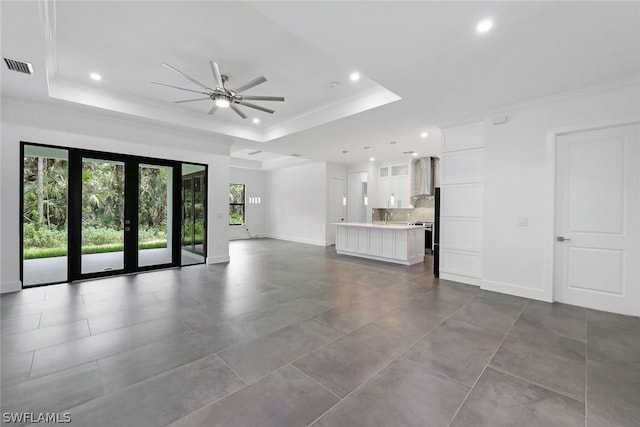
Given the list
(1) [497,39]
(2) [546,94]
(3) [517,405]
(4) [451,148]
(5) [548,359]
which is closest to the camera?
(3) [517,405]

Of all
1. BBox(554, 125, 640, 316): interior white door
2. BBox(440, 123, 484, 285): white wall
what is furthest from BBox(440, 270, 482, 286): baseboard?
BBox(554, 125, 640, 316): interior white door

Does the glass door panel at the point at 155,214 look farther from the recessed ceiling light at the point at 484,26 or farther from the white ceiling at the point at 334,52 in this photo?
the recessed ceiling light at the point at 484,26

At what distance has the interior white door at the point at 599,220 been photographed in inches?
137

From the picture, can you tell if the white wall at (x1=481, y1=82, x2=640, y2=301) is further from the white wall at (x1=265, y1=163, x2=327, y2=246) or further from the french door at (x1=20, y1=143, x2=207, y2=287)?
the french door at (x1=20, y1=143, x2=207, y2=287)

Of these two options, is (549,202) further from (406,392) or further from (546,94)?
(406,392)

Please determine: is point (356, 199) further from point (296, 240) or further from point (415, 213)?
point (296, 240)

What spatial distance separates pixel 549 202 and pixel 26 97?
7.92 m

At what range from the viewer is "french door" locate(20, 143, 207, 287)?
4621mm

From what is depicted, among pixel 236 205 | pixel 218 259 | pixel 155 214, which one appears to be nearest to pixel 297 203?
pixel 236 205

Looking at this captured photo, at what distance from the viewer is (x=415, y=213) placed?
31.6 feet

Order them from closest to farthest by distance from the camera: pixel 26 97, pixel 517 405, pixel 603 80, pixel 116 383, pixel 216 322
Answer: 1. pixel 517 405
2. pixel 116 383
3. pixel 216 322
4. pixel 603 80
5. pixel 26 97

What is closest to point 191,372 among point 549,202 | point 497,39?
point 497,39

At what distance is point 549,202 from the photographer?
3.93m

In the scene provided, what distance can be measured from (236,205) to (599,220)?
34.6 ft
